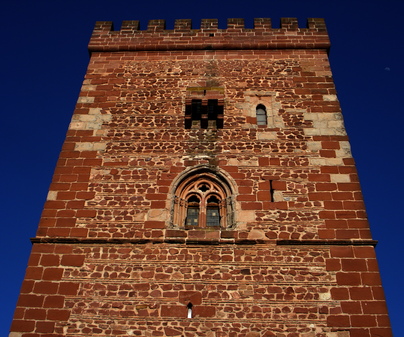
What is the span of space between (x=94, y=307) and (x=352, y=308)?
14.2 ft

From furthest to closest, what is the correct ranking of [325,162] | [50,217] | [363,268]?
[325,162], [50,217], [363,268]

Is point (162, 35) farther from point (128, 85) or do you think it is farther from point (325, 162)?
point (325, 162)

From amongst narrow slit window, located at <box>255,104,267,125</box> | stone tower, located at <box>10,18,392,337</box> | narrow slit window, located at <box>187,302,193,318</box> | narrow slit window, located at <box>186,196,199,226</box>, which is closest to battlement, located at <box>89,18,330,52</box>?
stone tower, located at <box>10,18,392,337</box>

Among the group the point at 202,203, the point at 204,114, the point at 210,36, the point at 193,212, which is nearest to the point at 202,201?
the point at 202,203

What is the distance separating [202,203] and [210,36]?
211 inches

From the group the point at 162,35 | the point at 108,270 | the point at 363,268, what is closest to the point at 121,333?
the point at 108,270

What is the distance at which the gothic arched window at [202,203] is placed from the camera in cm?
929

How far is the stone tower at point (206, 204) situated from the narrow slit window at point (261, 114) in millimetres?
26

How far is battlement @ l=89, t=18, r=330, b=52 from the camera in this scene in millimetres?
12539

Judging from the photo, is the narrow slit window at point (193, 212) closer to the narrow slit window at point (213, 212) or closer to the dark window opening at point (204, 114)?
the narrow slit window at point (213, 212)

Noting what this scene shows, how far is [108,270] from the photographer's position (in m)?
8.47

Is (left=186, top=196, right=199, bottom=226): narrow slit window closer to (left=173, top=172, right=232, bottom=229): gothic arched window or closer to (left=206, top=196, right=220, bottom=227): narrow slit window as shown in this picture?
(left=173, top=172, right=232, bottom=229): gothic arched window

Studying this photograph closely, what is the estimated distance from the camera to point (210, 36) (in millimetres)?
12789

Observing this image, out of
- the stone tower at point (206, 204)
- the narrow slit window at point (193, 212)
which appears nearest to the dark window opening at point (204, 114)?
the stone tower at point (206, 204)
